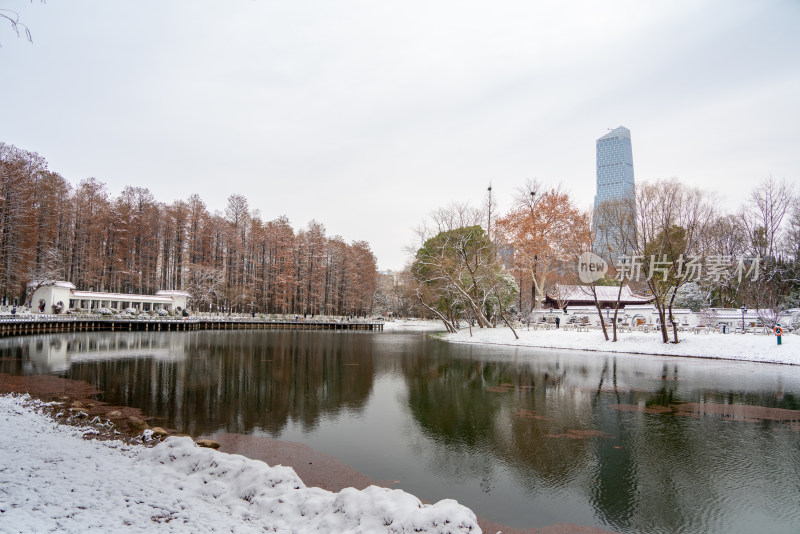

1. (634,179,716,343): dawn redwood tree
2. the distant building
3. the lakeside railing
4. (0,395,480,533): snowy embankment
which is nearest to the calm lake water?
(0,395,480,533): snowy embankment

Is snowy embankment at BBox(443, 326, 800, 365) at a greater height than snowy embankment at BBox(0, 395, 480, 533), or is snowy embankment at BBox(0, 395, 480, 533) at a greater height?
snowy embankment at BBox(0, 395, 480, 533)

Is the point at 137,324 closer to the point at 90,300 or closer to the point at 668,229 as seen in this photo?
the point at 90,300

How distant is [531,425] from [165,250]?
186ft

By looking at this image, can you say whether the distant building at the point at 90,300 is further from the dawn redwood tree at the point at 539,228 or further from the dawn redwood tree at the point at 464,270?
the dawn redwood tree at the point at 539,228

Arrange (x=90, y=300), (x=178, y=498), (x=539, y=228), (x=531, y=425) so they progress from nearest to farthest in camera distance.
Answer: (x=178, y=498) → (x=531, y=425) → (x=539, y=228) → (x=90, y=300)

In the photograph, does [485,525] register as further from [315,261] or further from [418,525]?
[315,261]

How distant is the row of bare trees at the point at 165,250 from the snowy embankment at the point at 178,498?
34424 mm

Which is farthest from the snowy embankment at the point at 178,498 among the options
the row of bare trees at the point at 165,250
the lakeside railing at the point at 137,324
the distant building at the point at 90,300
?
the distant building at the point at 90,300

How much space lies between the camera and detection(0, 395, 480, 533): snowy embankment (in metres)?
4.30

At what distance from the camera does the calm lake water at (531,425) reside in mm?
5871

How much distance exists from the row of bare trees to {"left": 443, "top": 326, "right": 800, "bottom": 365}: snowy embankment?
117ft

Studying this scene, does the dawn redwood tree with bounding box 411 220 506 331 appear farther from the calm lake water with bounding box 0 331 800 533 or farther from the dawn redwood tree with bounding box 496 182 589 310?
the calm lake water with bounding box 0 331 800 533

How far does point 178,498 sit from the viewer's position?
509 cm

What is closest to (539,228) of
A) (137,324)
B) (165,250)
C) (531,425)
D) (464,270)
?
(464,270)
